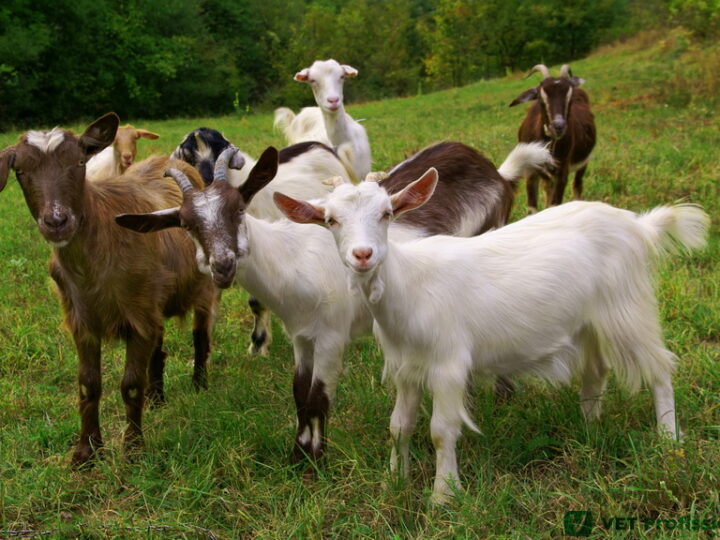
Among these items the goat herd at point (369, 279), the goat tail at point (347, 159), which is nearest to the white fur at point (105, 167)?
the goat tail at point (347, 159)

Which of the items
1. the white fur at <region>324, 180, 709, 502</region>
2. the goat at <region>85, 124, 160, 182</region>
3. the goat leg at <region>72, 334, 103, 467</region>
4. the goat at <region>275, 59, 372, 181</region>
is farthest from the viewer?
the goat at <region>275, 59, 372, 181</region>

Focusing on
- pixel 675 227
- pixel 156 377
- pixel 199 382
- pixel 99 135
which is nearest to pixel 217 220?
pixel 99 135

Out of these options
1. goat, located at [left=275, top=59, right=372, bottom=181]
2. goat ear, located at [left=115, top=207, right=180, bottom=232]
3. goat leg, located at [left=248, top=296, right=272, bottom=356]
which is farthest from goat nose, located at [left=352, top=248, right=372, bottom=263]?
goat, located at [left=275, top=59, right=372, bottom=181]

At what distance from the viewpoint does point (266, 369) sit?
470cm

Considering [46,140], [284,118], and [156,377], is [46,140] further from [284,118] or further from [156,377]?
[284,118]

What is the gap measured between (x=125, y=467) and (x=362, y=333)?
140cm

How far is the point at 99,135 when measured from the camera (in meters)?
3.53

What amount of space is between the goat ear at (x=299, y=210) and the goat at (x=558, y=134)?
479 cm

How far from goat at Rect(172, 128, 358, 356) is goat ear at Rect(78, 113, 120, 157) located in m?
1.32

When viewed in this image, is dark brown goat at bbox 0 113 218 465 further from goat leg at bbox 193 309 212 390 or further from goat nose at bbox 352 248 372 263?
goat nose at bbox 352 248 372 263

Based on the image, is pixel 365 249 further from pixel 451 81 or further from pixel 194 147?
pixel 451 81

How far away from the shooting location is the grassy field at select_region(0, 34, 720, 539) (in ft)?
9.21

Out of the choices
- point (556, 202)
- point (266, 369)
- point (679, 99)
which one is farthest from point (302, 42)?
point (266, 369)

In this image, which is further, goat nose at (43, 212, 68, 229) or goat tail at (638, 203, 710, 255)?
goat tail at (638, 203, 710, 255)
